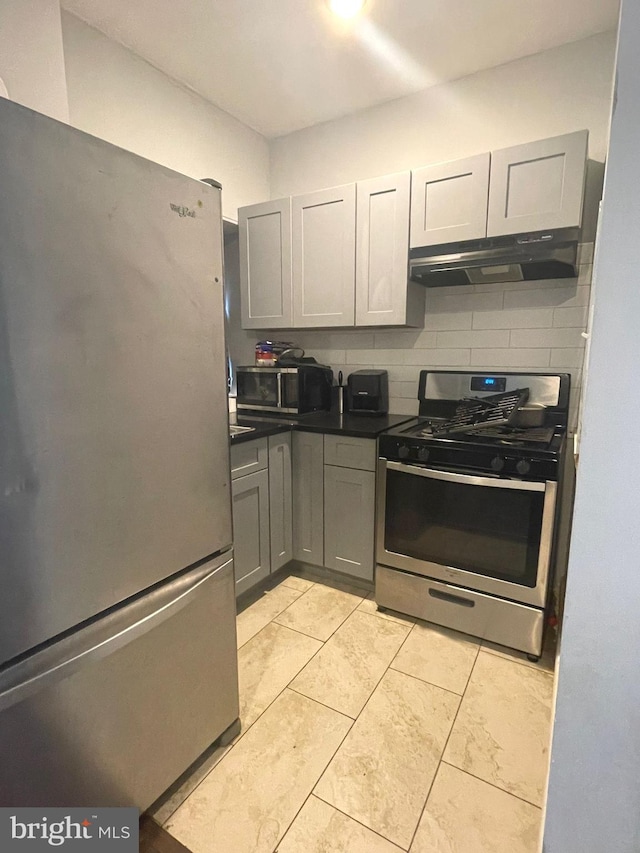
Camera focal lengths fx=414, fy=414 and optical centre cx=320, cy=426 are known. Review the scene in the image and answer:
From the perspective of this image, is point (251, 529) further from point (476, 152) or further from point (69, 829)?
point (476, 152)

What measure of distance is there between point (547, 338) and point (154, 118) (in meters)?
2.32

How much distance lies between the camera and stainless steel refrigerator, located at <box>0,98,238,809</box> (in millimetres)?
798

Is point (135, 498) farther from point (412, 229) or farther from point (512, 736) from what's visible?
point (412, 229)

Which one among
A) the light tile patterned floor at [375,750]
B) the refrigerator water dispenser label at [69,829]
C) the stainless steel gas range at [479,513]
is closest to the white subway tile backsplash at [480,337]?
the stainless steel gas range at [479,513]

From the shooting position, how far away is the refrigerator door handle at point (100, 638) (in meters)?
0.85

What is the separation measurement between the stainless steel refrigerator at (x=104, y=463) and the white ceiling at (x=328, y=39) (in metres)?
1.30

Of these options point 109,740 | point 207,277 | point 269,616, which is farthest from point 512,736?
point 207,277

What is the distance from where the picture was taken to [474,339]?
234cm

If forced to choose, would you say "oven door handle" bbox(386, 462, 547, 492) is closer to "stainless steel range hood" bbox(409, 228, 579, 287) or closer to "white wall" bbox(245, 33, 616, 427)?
"white wall" bbox(245, 33, 616, 427)

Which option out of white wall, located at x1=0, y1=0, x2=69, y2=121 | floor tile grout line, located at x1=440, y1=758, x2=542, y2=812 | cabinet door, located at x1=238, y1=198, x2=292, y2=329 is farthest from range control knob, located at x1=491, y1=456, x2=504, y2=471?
white wall, located at x1=0, y1=0, x2=69, y2=121

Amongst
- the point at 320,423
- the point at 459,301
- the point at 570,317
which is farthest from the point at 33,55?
the point at 570,317

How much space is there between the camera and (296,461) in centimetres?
236

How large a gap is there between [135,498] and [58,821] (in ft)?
2.39

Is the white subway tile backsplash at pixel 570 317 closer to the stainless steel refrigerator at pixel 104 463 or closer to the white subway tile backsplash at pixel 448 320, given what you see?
the white subway tile backsplash at pixel 448 320
